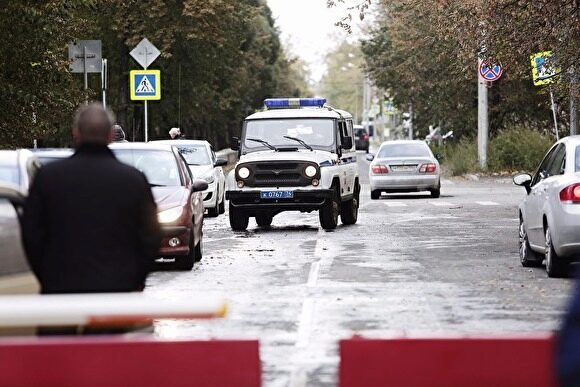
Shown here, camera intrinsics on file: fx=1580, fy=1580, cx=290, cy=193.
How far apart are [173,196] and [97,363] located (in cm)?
1255

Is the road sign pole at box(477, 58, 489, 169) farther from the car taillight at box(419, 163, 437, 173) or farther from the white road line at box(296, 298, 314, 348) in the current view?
the white road line at box(296, 298, 314, 348)

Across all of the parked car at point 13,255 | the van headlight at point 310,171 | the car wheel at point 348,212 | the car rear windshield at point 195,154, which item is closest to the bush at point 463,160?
the car rear windshield at point 195,154

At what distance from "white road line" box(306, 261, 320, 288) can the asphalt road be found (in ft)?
0.08

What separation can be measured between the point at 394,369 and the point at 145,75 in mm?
29506

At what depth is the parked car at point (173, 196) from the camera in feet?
59.6

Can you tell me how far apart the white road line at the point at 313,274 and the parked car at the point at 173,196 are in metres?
1.43

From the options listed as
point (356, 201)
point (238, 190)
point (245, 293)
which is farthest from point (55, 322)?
point (356, 201)

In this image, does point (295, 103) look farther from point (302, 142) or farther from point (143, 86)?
point (143, 86)

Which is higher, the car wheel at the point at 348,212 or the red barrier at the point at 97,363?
the red barrier at the point at 97,363

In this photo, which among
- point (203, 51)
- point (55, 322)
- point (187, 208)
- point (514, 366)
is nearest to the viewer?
point (55, 322)

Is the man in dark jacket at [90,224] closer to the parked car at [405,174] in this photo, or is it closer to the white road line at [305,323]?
the white road line at [305,323]

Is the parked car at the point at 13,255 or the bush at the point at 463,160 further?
the bush at the point at 463,160

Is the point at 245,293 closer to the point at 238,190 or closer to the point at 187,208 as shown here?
the point at 187,208

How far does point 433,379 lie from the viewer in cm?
650
